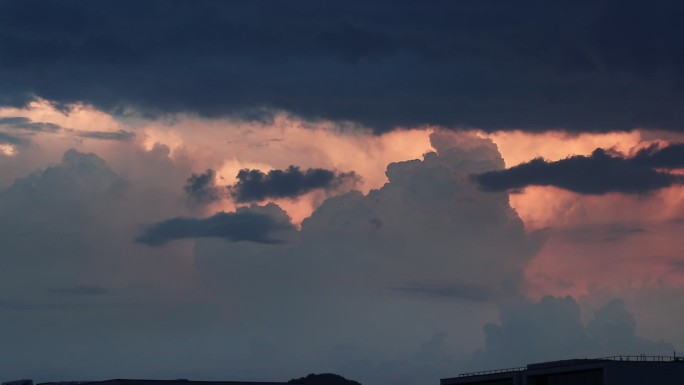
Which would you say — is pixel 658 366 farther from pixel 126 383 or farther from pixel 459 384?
pixel 126 383

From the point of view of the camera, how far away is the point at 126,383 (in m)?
177

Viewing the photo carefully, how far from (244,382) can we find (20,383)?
3705 cm

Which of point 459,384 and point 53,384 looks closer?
point 459,384

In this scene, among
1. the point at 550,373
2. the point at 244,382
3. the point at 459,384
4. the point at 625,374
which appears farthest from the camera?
the point at 244,382

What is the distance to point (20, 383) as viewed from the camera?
19562cm

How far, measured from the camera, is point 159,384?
7205 inches

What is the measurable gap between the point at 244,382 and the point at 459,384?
34.5 m

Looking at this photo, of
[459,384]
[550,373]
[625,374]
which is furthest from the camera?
[459,384]

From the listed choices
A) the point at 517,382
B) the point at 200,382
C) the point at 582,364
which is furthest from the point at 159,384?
the point at 582,364

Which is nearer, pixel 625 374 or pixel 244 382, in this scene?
pixel 625 374

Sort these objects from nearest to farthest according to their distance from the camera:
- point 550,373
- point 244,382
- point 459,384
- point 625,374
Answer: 1. point 625,374
2. point 550,373
3. point 459,384
4. point 244,382

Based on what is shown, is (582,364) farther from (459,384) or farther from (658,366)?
(459,384)

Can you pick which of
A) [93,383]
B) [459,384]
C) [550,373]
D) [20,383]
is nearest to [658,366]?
[550,373]

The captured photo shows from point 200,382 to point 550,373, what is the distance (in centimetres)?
5782
